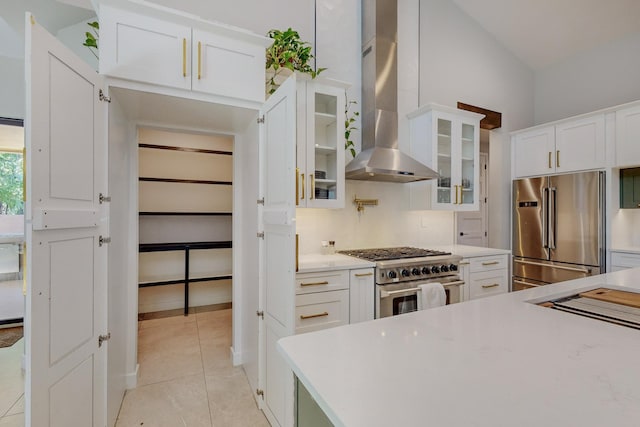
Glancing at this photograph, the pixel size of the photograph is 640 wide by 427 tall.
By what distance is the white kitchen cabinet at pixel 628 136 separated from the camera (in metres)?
3.01

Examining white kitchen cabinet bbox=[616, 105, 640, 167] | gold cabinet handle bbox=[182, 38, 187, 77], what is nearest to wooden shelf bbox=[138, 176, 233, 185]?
gold cabinet handle bbox=[182, 38, 187, 77]

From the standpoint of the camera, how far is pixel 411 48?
337cm

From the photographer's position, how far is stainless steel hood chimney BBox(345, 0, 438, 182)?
9.12 ft

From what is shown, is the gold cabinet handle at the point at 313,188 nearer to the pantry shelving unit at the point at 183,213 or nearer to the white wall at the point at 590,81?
the pantry shelving unit at the point at 183,213

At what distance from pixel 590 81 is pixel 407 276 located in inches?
152

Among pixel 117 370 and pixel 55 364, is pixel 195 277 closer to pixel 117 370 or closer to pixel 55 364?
pixel 117 370

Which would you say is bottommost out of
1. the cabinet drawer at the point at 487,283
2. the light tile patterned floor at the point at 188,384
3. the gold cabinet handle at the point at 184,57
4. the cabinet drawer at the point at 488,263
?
the light tile patterned floor at the point at 188,384

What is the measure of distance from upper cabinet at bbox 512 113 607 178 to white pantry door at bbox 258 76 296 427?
3.69 metres

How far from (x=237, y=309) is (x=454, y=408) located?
7.73 ft

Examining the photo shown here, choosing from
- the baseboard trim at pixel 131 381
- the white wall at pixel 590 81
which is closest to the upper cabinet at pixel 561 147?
the white wall at pixel 590 81

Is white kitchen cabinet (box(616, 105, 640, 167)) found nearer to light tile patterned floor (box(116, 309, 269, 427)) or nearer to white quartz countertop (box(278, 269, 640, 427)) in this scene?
white quartz countertop (box(278, 269, 640, 427))

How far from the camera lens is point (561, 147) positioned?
3.60 m

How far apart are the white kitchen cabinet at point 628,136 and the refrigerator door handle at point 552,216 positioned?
63 cm

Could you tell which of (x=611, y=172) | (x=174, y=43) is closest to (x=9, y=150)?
(x=174, y=43)
